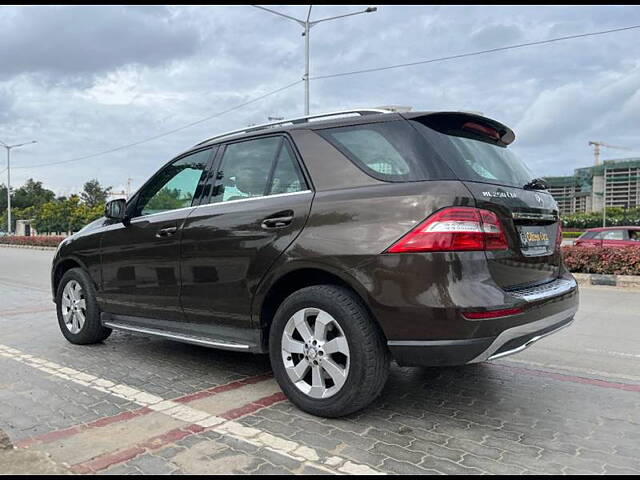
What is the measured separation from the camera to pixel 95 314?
530cm

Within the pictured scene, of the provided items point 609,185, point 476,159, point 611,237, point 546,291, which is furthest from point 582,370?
point 609,185

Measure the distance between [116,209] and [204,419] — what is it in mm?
2298

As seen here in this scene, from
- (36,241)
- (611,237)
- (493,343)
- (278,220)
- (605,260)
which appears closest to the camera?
(493,343)

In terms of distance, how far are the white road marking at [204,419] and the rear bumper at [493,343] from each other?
67 cm

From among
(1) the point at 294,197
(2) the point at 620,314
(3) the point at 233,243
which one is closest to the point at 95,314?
(3) the point at 233,243

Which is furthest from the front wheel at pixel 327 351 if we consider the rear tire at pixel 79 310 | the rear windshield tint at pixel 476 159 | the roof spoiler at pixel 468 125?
the rear tire at pixel 79 310

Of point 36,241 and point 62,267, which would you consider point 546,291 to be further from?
point 36,241

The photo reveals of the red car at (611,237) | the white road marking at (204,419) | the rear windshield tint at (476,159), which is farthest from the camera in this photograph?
the red car at (611,237)

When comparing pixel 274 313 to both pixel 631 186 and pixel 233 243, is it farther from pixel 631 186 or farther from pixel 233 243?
pixel 631 186

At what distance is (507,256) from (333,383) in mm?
1281

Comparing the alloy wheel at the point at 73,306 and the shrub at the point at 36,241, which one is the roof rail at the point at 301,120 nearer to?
the alloy wheel at the point at 73,306

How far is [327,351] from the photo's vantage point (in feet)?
11.0

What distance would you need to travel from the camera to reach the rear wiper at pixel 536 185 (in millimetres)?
3757

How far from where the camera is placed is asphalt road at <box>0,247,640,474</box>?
9.42ft
